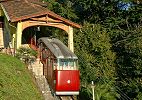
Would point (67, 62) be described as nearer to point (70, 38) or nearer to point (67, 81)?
point (67, 81)

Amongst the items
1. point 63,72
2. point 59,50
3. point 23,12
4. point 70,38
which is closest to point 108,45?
point 70,38

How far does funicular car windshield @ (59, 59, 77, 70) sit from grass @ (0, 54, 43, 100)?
207 cm

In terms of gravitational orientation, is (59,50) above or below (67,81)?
above

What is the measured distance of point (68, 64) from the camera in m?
21.0

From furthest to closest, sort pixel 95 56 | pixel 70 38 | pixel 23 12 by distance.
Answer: pixel 95 56
pixel 70 38
pixel 23 12

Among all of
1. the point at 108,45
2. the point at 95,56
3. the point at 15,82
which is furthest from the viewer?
the point at 108,45

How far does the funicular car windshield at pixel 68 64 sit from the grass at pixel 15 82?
2066mm

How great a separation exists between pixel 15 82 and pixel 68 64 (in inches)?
173

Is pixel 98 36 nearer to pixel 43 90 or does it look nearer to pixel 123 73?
pixel 123 73

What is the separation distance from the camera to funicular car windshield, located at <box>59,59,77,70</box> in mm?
20828

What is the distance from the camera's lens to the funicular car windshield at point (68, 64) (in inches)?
820

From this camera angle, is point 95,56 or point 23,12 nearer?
point 23,12

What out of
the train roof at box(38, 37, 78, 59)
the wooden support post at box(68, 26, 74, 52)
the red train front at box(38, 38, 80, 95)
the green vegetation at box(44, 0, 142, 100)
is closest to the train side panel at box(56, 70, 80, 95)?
the red train front at box(38, 38, 80, 95)

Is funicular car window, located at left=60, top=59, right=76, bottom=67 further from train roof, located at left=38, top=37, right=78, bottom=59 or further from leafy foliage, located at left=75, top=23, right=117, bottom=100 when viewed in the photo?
leafy foliage, located at left=75, top=23, right=117, bottom=100
